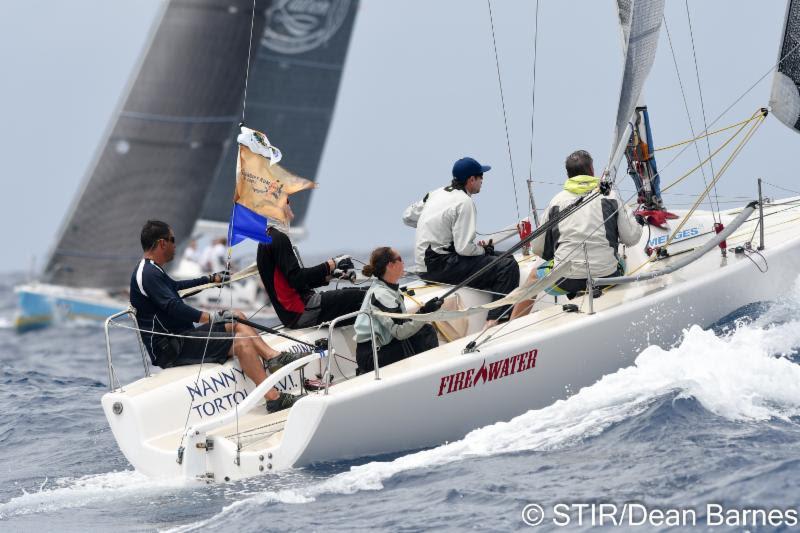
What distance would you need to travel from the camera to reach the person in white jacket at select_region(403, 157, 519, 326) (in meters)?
6.75

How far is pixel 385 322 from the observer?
19.7ft

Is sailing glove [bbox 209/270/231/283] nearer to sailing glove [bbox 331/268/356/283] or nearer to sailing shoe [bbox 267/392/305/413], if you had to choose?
sailing glove [bbox 331/268/356/283]

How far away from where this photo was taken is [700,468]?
15.6 ft

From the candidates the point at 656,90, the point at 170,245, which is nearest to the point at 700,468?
the point at 170,245

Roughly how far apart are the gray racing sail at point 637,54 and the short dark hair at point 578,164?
18cm

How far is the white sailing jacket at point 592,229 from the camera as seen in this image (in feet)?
21.0

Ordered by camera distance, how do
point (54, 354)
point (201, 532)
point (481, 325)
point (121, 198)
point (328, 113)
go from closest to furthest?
point (201, 532) → point (481, 325) → point (54, 354) → point (121, 198) → point (328, 113)

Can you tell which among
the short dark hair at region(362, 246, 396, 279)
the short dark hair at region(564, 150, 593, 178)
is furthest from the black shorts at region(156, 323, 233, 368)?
the short dark hair at region(564, 150, 593, 178)

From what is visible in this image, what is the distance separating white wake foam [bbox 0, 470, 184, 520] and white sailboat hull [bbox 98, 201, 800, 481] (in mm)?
94

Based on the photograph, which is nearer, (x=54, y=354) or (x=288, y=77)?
(x=54, y=354)

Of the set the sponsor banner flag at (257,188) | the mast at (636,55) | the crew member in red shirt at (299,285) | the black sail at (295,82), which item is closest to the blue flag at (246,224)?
the sponsor banner flag at (257,188)

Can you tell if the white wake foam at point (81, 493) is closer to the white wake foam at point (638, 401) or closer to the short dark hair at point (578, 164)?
the white wake foam at point (638, 401)

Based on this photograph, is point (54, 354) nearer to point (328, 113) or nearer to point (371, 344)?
point (328, 113)

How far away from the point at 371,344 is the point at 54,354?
9.03 metres
